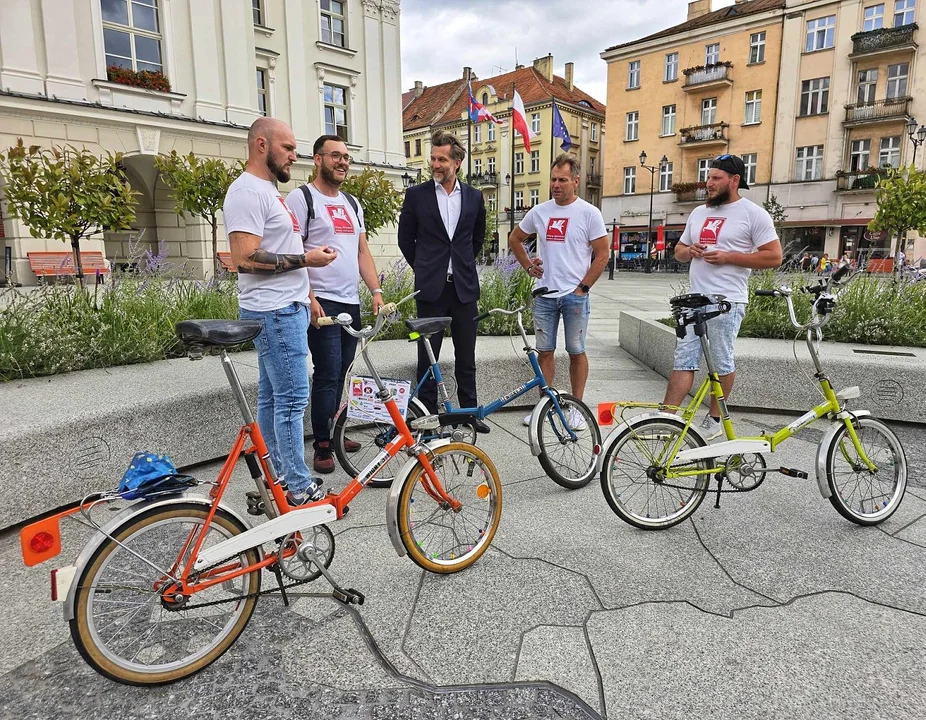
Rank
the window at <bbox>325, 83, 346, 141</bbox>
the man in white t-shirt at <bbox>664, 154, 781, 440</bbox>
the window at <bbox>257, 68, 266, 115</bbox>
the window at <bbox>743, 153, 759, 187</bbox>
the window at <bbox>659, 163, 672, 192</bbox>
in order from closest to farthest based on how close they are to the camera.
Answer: the man in white t-shirt at <bbox>664, 154, 781, 440</bbox>, the window at <bbox>257, 68, 266, 115</bbox>, the window at <bbox>325, 83, 346, 141</bbox>, the window at <bbox>743, 153, 759, 187</bbox>, the window at <bbox>659, 163, 672, 192</bbox>

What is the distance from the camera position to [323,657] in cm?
216

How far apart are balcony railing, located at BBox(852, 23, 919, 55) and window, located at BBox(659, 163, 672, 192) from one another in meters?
11.6

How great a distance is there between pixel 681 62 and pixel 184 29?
32670 millimetres

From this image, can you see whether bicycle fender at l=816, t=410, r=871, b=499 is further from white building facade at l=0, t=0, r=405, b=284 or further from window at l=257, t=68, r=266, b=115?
window at l=257, t=68, r=266, b=115

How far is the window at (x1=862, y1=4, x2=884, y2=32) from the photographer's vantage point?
109 feet

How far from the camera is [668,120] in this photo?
41.1 meters

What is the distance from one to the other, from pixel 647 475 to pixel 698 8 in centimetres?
4904

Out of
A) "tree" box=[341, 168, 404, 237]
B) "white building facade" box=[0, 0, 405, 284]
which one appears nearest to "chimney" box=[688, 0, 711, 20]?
"white building facade" box=[0, 0, 405, 284]

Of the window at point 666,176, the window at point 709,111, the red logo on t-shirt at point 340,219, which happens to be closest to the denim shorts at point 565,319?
the red logo on t-shirt at point 340,219

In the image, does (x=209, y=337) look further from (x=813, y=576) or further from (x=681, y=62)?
(x=681, y=62)

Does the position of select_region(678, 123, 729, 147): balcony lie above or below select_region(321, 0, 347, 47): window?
below

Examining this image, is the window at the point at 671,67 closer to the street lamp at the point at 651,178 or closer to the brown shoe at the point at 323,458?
the street lamp at the point at 651,178

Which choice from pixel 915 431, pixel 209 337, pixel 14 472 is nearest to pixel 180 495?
pixel 209 337

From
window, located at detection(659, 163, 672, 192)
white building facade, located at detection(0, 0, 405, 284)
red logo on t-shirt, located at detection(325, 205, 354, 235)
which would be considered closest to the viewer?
red logo on t-shirt, located at detection(325, 205, 354, 235)
